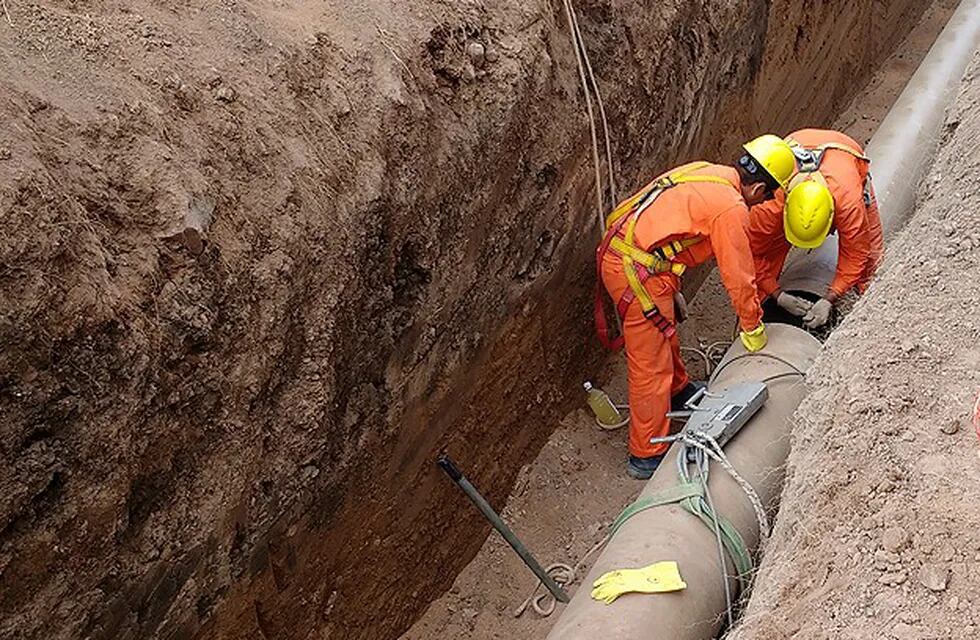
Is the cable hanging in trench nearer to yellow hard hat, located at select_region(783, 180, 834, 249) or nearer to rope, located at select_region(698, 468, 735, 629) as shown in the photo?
yellow hard hat, located at select_region(783, 180, 834, 249)

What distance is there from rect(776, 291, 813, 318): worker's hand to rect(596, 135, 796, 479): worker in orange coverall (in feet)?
1.74

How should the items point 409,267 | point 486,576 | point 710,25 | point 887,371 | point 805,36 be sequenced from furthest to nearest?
point 805,36, point 710,25, point 486,576, point 409,267, point 887,371

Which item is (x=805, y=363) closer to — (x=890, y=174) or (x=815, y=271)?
(x=815, y=271)

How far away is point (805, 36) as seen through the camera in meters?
7.57

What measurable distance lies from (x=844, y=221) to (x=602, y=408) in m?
1.78

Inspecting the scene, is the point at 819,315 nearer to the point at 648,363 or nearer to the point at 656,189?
the point at 648,363

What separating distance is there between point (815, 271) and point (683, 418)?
3.83 ft

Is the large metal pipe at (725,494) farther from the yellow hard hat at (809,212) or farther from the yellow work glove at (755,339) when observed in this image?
the yellow hard hat at (809,212)

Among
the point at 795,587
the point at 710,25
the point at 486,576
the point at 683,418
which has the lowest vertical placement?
the point at 486,576

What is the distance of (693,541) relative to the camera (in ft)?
11.4

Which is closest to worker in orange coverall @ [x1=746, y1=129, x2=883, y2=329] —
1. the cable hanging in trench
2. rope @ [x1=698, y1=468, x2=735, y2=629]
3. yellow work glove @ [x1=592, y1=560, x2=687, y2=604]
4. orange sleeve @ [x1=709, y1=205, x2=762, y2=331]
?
orange sleeve @ [x1=709, y1=205, x2=762, y2=331]

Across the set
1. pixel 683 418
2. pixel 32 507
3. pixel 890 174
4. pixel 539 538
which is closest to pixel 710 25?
pixel 890 174

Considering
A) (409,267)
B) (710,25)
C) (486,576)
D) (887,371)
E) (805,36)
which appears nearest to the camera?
(887,371)

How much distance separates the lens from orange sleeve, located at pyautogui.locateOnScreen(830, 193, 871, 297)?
502 cm
